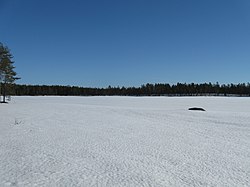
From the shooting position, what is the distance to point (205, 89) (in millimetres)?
124500

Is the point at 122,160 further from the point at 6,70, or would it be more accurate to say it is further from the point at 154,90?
the point at 154,90

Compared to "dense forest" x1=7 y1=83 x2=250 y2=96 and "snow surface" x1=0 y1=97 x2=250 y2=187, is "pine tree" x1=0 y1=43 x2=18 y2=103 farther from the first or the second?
"dense forest" x1=7 y1=83 x2=250 y2=96

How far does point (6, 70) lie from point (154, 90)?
105m

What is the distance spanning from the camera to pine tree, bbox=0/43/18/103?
116 feet

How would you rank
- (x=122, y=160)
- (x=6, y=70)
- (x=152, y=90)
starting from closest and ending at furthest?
1. (x=122, y=160)
2. (x=6, y=70)
3. (x=152, y=90)

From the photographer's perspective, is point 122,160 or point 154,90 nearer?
point 122,160

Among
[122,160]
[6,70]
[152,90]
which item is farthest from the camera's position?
[152,90]

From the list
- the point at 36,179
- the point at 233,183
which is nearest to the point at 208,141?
the point at 233,183

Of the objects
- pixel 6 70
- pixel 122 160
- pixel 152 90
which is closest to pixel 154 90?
pixel 152 90

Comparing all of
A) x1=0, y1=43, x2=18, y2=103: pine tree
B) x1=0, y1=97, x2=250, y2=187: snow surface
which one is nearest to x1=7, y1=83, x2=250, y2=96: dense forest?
x1=0, y1=43, x2=18, y2=103: pine tree

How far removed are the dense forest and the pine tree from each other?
71.9 metres

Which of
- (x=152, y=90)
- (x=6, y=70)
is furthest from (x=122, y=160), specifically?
(x=152, y=90)

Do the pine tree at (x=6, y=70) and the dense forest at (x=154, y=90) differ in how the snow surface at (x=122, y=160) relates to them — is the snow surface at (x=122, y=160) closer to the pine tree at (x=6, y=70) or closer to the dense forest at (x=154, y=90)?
the pine tree at (x=6, y=70)

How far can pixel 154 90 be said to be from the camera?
5285 inches
